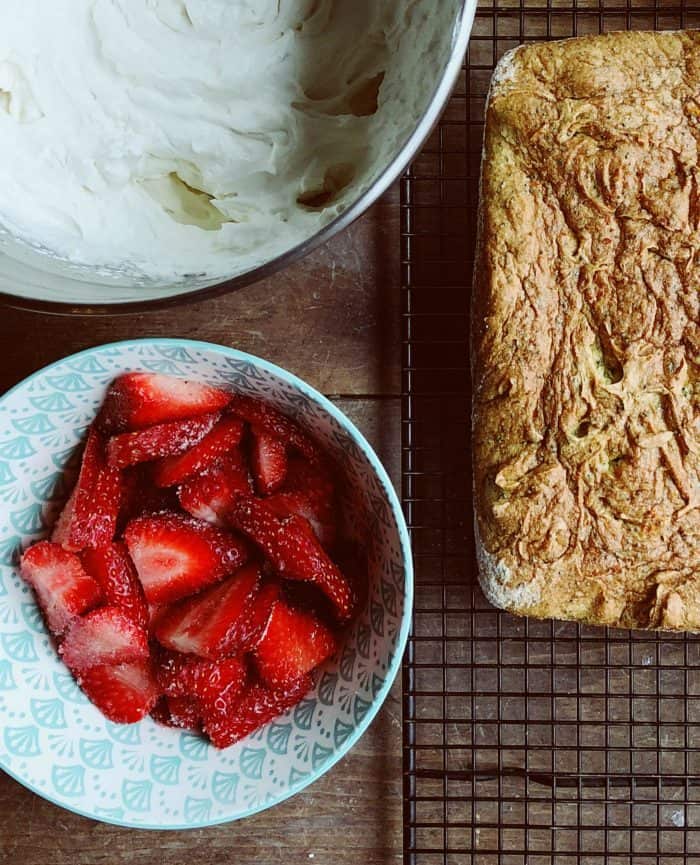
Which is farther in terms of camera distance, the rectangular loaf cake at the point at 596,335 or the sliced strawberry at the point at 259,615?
the sliced strawberry at the point at 259,615

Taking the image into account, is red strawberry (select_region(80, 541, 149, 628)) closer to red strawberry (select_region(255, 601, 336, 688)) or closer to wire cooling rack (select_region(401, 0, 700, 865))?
red strawberry (select_region(255, 601, 336, 688))

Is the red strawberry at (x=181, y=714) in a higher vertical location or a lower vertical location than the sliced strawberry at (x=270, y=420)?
lower

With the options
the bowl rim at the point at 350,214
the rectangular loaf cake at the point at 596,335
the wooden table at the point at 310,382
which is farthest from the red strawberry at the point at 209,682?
the bowl rim at the point at 350,214

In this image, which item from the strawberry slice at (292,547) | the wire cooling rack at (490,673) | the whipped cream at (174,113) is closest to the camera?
the whipped cream at (174,113)

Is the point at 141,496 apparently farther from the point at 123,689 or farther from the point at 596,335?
the point at 596,335

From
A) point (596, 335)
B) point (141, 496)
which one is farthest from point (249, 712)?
point (596, 335)

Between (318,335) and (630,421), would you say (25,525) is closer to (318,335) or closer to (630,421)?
(318,335)

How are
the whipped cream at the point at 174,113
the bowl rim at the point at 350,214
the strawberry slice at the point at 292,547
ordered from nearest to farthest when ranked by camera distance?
1. the bowl rim at the point at 350,214
2. the whipped cream at the point at 174,113
3. the strawberry slice at the point at 292,547

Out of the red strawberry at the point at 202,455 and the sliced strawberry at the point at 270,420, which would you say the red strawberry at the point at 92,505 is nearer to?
the red strawberry at the point at 202,455
